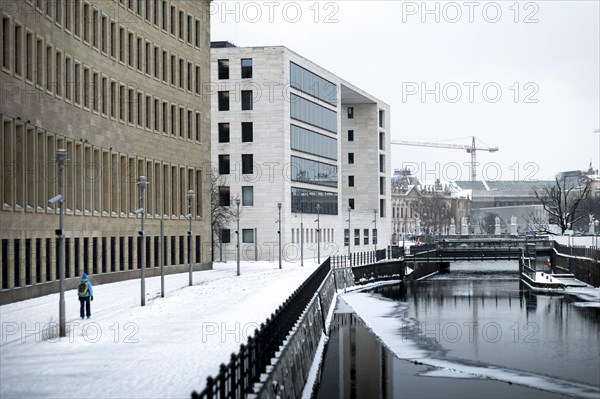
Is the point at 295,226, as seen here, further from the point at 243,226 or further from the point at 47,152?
the point at 47,152

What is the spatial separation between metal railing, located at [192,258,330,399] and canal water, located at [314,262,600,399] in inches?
135

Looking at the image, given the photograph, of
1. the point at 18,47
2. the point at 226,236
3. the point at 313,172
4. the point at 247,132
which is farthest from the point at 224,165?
the point at 18,47

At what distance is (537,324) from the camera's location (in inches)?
2056

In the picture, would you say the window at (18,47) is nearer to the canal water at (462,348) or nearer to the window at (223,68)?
the canal water at (462,348)

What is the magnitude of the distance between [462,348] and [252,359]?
68.8 feet

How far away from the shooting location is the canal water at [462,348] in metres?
31.1

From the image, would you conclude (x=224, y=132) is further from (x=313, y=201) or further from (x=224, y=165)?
(x=313, y=201)

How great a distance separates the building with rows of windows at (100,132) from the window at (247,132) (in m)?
20.7

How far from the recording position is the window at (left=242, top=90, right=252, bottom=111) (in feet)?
348

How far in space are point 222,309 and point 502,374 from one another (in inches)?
529

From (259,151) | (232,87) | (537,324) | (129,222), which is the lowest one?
(537,324)

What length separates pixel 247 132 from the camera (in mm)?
106375

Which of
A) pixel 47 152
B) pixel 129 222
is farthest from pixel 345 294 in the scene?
pixel 47 152

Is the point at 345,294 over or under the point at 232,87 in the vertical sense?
under
